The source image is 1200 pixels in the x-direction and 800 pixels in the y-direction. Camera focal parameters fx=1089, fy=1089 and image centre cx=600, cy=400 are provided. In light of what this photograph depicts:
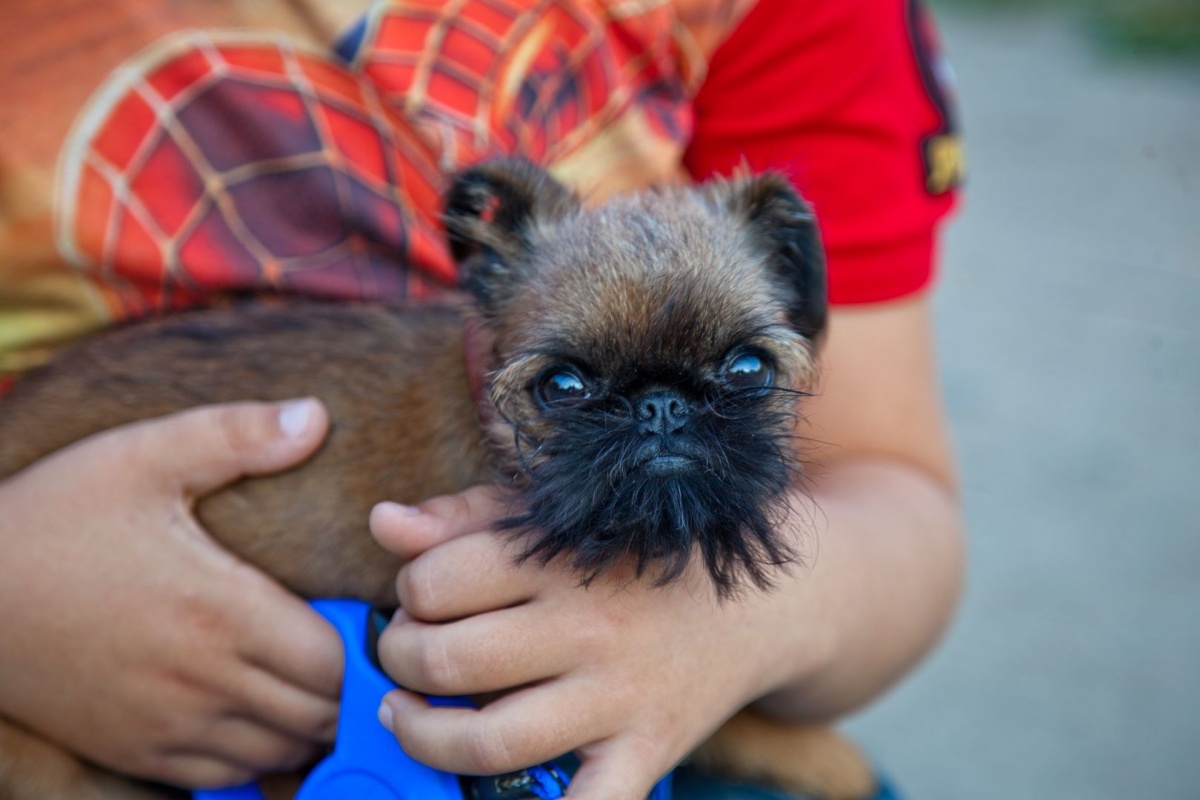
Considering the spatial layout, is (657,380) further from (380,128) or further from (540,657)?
(380,128)

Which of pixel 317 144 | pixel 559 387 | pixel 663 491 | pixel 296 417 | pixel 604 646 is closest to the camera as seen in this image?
pixel 663 491

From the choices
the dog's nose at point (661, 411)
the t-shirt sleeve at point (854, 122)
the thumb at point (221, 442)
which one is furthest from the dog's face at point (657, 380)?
the t-shirt sleeve at point (854, 122)

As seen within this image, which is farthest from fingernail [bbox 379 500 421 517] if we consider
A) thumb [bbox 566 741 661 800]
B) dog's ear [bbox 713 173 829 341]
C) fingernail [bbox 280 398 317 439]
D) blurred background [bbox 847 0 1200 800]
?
blurred background [bbox 847 0 1200 800]

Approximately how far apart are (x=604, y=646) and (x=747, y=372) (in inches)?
16.5

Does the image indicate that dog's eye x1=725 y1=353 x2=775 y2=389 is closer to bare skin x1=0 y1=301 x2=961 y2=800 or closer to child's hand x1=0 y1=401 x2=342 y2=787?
bare skin x1=0 y1=301 x2=961 y2=800

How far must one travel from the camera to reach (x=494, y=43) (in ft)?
6.44

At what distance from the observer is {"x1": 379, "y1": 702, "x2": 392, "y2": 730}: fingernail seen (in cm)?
145

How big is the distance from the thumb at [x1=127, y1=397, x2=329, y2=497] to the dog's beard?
0.48 metres

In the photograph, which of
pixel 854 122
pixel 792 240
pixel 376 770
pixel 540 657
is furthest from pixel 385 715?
pixel 854 122

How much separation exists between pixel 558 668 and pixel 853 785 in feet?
2.43

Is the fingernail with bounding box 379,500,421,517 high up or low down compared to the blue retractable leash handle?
up

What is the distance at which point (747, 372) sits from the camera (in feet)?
4.57

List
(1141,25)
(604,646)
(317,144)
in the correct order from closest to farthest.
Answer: (604,646) → (317,144) → (1141,25)

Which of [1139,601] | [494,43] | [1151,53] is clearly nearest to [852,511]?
[494,43]
